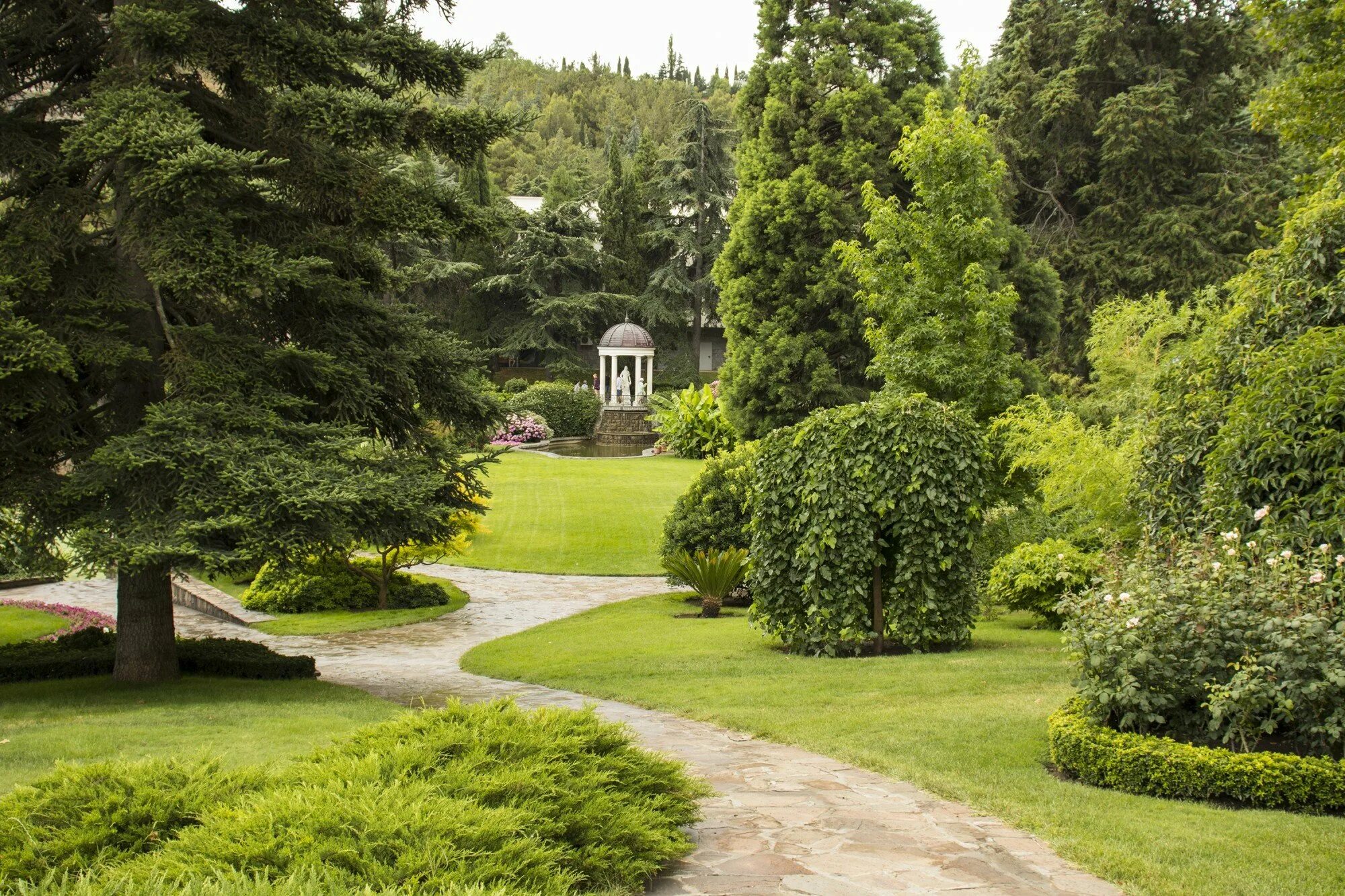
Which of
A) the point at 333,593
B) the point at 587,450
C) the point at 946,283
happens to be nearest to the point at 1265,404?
the point at 946,283

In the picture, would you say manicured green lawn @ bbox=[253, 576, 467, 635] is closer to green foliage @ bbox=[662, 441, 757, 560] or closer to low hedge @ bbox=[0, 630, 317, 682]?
green foliage @ bbox=[662, 441, 757, 560]

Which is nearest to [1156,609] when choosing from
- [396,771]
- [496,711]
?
[496,711]

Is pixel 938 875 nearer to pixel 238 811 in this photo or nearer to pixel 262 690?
pixel 238 811

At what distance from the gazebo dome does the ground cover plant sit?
2845cm

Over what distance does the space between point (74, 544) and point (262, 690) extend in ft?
7.91

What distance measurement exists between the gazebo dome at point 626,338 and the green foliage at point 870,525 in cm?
3146

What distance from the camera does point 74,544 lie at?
26.0 ft

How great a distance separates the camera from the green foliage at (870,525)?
1045cm

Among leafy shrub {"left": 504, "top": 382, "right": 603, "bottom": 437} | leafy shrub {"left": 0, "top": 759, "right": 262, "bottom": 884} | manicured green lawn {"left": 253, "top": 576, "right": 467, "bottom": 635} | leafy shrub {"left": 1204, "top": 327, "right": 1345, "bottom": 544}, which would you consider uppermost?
leafy shrub {"left": 504, "top": 382, "right": 603, "bottom": 437}

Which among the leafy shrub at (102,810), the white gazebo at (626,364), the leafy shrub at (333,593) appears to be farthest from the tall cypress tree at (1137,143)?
the leafy shrub at (102,810)

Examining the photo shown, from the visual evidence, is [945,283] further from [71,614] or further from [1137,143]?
[1137,143]

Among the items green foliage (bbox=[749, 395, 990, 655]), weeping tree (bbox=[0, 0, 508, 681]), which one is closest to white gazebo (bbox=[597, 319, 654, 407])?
A: green foliage (bbox=[749, 395, 990, 655])

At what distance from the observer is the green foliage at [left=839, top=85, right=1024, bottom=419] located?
568 inches

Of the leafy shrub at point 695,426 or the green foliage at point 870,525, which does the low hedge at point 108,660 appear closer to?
the green foliage at point 870,525
